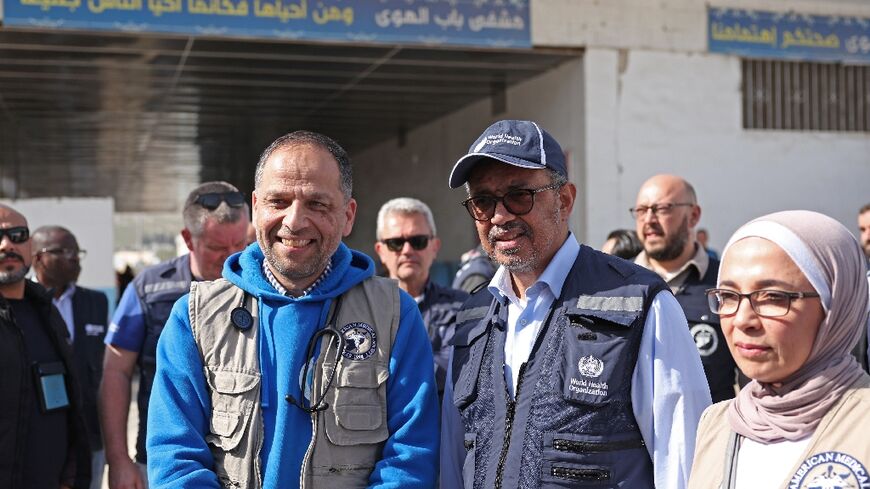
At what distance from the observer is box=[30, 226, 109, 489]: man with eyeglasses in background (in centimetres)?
587

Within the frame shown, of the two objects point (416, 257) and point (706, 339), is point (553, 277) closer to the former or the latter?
point (706, 339)

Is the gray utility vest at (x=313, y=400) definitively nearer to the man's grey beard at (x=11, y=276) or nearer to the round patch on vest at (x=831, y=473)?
the round patch on vest at (x=831, y=473)

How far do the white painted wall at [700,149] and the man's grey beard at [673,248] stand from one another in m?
6.67

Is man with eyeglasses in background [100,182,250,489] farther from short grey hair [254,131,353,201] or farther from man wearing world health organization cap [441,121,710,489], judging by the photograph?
man wearing world health organization cap [441,121,710,489]

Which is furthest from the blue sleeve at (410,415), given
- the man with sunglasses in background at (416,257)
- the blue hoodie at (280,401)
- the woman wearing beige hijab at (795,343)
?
the man with sunglasses in background at (416,257)

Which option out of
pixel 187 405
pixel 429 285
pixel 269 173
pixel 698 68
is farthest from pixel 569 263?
pixel 698 68

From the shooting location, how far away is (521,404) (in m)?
2.42

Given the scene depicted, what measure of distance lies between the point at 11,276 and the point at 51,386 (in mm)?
532

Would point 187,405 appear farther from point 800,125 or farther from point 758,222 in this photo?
point 800,125

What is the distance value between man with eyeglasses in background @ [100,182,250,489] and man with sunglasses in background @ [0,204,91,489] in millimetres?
195

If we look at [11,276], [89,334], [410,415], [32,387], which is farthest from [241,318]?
[89,334]

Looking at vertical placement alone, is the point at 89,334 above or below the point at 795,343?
below

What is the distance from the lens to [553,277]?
2.54 meters

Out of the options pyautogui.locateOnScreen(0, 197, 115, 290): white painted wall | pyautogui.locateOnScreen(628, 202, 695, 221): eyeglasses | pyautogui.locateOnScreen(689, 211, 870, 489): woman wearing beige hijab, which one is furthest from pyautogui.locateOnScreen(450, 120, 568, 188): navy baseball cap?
pyautogui.locateOnScreen(0, 197, 115, 290): white painted wall
